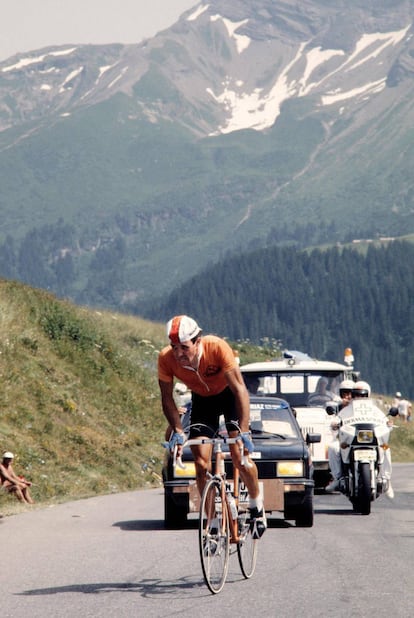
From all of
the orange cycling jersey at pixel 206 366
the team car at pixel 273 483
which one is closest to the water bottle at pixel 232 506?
the orange cycling jersey at pixel 206 366

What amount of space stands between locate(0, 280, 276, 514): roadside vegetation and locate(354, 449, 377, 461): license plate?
5.30 metres

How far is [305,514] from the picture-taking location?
15.0 meters

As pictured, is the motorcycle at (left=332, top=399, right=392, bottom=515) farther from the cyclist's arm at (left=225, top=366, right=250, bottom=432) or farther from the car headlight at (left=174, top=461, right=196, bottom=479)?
the cyclist's arm at (left=225, top=366, right=250, bottom=432)

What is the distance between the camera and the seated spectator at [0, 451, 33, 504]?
20764mm

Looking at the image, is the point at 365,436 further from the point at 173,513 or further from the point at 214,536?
the point at 214,536

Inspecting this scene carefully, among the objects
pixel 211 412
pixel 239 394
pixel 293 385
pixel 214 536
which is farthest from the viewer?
pixel 293 385

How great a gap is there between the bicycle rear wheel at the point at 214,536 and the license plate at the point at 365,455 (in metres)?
7.01

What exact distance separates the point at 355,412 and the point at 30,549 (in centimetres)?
Answer: 561

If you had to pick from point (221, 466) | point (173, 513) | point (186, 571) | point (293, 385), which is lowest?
point (186, 571)

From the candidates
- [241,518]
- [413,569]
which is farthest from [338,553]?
[241,518]

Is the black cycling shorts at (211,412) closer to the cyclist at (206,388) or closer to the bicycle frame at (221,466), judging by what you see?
the cyclist at (206,388)

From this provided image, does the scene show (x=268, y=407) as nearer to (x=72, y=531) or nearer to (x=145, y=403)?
(x=72, y=531)

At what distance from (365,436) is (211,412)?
6720 millimetres

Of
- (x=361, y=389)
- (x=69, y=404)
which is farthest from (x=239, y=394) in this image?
(x=69, y=404)
